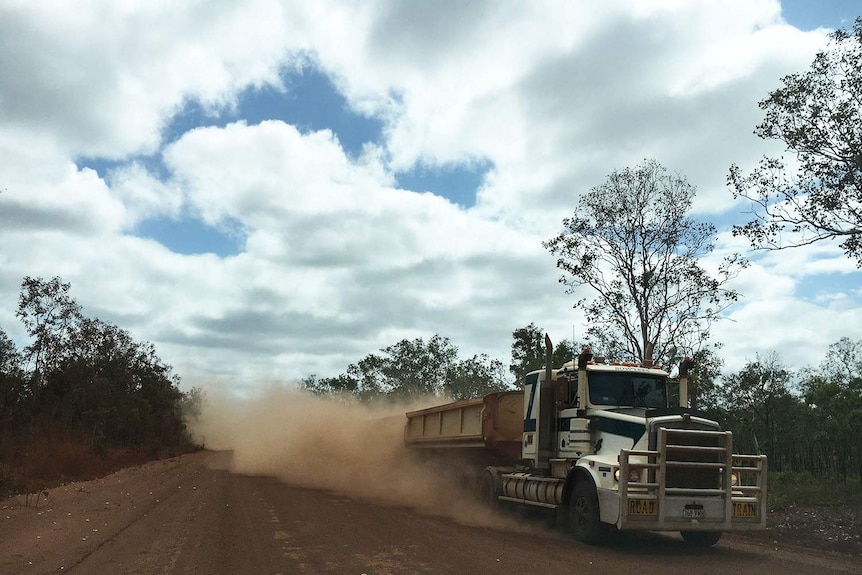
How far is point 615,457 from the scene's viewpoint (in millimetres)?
11531

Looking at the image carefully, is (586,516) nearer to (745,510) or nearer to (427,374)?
(745,510)

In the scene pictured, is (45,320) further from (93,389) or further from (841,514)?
(841,514)

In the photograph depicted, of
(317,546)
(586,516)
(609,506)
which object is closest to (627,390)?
(586,516)

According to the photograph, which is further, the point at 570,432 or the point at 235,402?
the point at 235,402

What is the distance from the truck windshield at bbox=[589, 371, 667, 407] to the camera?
12.9m

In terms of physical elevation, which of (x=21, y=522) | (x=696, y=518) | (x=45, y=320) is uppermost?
(x=45, y=320)

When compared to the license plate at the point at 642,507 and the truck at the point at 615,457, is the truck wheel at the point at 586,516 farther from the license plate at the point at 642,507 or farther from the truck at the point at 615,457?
the license plate at the point at 642,507

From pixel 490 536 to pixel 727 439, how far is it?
4.36 metres

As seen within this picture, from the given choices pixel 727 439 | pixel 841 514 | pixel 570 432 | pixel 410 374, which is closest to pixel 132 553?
pixel 570 432

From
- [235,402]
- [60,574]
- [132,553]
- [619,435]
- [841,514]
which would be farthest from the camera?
[235,402]

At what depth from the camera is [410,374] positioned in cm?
7281

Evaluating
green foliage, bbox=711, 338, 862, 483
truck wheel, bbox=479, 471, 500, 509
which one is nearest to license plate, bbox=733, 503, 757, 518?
truck wheel, bbox=479, 471, 500, 509

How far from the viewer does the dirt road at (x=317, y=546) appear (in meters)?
9.01

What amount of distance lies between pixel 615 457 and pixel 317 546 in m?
5.04
